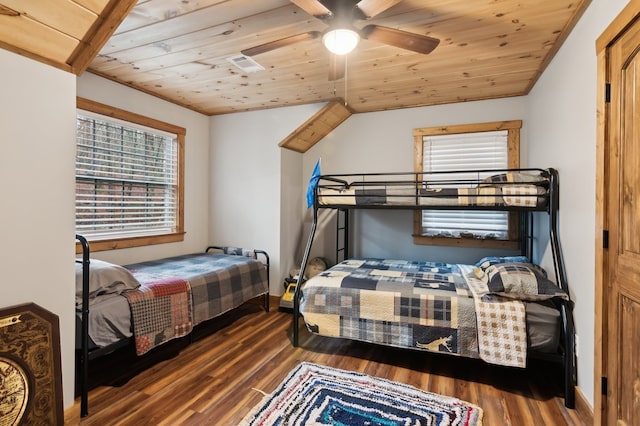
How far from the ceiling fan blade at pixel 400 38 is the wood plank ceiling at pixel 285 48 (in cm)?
22

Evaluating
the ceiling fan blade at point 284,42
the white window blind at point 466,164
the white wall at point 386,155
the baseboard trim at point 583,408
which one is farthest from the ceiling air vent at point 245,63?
the baseboard trim at point 583,408

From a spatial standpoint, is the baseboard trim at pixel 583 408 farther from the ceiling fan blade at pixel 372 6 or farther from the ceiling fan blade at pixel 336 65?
the ceiling fan blade at pixel 336 65

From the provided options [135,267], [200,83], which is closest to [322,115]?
[200,83]

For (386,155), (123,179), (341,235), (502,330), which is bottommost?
(502,330)

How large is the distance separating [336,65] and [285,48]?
1.53 feet

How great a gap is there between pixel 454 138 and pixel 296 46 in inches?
86.1

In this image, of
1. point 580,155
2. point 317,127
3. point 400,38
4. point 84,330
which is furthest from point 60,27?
point 580,155

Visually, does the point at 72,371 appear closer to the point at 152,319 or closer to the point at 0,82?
the point at 152,319

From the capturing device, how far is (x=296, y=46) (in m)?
2.32

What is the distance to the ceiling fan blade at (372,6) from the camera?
1.53m

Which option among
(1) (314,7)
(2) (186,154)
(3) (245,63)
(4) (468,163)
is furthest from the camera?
(2) (186,154)

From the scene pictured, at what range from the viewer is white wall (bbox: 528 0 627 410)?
176 cm

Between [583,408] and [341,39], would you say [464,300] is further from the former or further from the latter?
[341,39]

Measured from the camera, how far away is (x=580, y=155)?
1939 mm
